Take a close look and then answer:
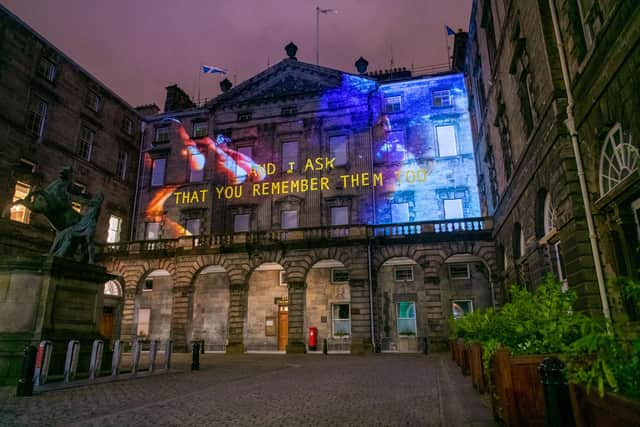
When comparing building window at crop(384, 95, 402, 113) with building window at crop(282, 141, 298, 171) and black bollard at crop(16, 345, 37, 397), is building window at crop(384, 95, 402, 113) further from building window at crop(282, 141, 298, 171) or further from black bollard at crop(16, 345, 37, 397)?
black bollard at crop(16, 345, 37, 397)

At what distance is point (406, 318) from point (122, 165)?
81.8ft

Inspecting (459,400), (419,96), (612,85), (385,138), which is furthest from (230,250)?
(612,85)

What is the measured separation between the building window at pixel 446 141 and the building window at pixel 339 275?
35.0 feet

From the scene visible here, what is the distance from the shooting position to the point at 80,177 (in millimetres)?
28953

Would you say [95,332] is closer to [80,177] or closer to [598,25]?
[598,25]

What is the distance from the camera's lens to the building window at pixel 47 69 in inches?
1051

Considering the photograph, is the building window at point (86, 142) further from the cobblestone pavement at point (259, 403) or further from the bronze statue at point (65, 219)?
the cobblestone pavement at point (259, 403)

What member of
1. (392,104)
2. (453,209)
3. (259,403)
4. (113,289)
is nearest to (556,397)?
(259,403)

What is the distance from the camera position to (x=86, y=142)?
3000cm

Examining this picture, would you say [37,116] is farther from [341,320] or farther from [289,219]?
[341,320]

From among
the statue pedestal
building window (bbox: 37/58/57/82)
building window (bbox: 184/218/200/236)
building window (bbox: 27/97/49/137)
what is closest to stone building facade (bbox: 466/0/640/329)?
the statue pedestal

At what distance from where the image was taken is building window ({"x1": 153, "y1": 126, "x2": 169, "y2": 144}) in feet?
114

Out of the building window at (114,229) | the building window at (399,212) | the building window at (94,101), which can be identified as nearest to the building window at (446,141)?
the building window at (399,212)

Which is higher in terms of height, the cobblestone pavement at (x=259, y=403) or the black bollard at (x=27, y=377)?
the black bollard at (x=27, y=377)
